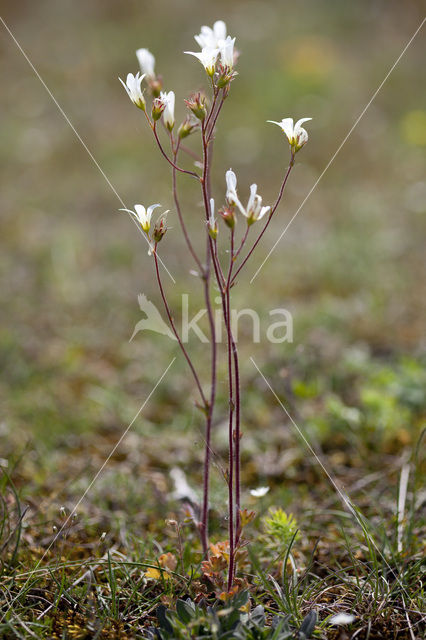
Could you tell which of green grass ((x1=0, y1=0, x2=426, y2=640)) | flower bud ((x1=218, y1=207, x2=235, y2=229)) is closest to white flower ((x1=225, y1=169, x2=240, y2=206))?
flower bud ((x1=218, y1=207, x2=235, y2=229))

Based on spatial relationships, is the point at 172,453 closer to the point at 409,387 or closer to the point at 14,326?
the point at 409,387

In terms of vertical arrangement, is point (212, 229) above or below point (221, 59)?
below

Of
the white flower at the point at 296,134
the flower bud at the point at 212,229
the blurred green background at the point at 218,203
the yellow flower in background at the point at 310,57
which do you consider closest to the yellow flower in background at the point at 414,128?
the blurred green background at the point at 218,203

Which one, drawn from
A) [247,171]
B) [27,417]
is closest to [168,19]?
[247,171]

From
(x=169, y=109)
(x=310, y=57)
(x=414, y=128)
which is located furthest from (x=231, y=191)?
(x=310, y=57)

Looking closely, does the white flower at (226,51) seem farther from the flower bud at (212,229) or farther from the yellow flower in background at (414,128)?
the yellow flower in background at (414,128)

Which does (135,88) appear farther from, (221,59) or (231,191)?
(231,191)

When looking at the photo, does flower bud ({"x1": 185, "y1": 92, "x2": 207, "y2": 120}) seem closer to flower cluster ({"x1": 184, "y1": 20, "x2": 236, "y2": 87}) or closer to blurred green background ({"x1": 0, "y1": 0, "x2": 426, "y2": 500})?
flower cluster ({"x1": 184, "y1": 20, "x2": 236, "y2": 87})
